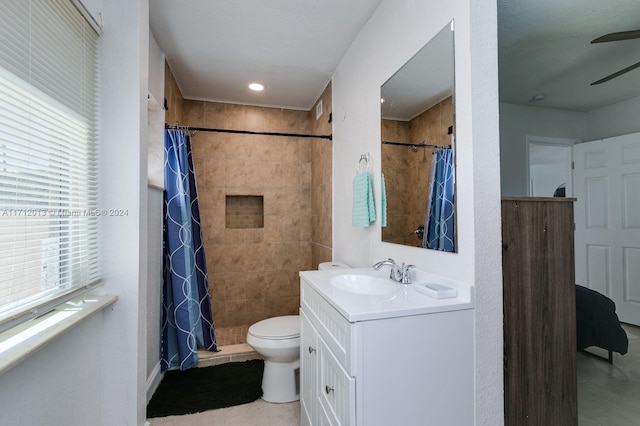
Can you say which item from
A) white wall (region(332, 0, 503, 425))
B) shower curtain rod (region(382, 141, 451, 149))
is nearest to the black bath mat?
white wall (region(332, 0, 503, 425))

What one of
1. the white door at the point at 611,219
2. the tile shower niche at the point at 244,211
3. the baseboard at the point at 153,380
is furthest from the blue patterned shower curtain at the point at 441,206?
the white door at the point at 611,219

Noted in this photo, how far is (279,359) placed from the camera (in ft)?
6.31

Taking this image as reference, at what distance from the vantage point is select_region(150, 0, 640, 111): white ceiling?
176 cm

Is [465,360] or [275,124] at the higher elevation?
[275,124]

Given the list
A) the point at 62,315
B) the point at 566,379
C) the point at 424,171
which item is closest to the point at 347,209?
the point at 424,171

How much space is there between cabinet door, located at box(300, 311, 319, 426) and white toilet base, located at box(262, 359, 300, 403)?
12.5 inches

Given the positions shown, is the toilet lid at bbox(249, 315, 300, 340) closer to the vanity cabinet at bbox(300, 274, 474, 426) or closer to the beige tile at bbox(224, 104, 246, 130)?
the vanity cabinet at bbox(300, 274, 474, 426)

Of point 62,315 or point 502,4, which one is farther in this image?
point 502,4

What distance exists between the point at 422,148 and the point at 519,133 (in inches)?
103

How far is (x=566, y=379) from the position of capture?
53.6 inches

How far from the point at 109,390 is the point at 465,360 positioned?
156cm

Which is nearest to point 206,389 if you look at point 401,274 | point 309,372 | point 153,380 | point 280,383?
point 153,380

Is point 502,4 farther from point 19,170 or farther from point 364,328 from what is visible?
point 19,170

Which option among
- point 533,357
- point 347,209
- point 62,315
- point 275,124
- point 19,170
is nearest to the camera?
point 19,170
